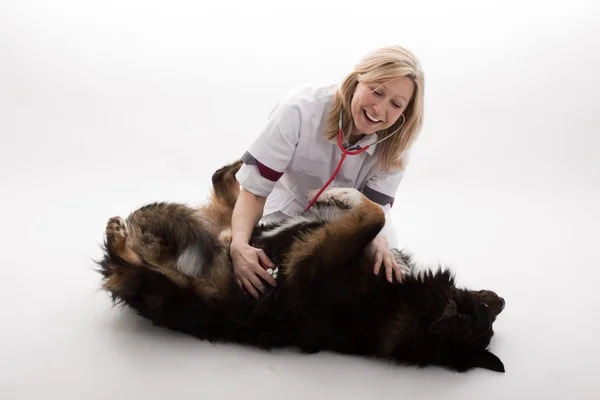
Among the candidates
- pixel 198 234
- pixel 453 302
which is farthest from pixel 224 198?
pixel 453 302

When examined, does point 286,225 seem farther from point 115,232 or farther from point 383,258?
point 115,232

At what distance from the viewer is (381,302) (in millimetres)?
2217

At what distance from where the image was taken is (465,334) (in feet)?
6.97

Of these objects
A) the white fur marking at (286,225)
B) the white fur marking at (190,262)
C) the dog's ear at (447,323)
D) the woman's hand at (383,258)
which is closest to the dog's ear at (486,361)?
the dog's ear at (447,323)

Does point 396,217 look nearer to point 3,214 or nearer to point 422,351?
point 422,351

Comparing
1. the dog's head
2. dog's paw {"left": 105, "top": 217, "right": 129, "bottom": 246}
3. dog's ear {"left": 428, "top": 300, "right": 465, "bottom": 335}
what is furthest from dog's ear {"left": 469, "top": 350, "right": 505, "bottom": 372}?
dog's paw {"left": 105, "top": 217, "right": 129, "bottom": 246}

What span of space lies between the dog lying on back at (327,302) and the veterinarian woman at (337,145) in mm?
84

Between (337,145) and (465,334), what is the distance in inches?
40.0

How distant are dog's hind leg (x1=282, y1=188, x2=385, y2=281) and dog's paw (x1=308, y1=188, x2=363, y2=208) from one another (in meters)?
0.14

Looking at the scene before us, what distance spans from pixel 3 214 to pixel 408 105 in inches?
93.3

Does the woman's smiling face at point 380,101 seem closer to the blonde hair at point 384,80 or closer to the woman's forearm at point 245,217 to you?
the blonde hair at point 384,80

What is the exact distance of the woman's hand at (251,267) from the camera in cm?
230

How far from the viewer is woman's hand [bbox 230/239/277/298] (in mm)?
2305

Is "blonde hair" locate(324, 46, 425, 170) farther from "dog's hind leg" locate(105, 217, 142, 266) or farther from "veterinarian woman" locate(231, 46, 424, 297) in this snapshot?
"dog's hind leg" locate(105, 217, 142, 266)
